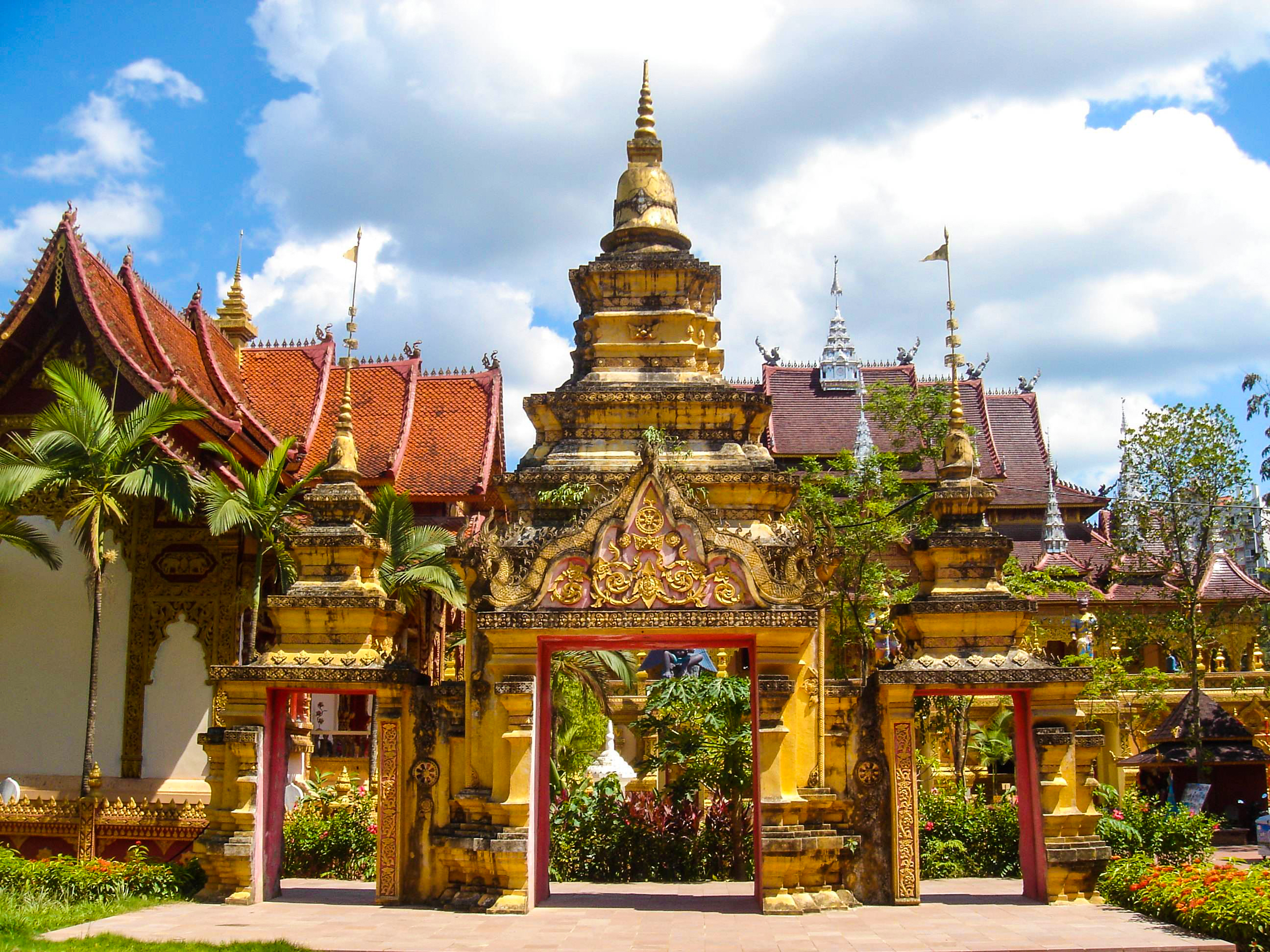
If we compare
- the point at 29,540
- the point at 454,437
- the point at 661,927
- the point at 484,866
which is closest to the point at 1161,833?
the point at 661,927

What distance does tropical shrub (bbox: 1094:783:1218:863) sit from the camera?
609 inches

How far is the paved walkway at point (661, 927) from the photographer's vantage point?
10477 mm

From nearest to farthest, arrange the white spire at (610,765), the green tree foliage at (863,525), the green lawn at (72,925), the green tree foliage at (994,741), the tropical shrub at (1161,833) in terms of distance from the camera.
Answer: the green lawn at (72,925)
the tropical shrub at (1161,833)
the white spire at (610,765)
the green tree foliage at (994,741)
the green tree foliage at (863,525)

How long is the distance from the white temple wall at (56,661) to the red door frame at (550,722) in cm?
996

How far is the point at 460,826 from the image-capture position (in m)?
13.1

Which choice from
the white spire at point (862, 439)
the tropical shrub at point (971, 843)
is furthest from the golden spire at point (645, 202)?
the white spire at point (862, 439)

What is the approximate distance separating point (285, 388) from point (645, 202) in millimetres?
14349

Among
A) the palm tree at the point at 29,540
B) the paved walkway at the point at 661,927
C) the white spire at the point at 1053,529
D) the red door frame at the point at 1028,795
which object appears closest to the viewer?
the paved walkway at the point at 661,927

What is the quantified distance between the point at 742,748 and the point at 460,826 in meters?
4.33

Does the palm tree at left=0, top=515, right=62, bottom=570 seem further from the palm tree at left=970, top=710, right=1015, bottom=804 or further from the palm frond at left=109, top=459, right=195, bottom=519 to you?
the palm tree at left=970, top=710, right=1015, bottom=804

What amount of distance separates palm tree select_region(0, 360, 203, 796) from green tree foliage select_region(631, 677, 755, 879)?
7.87 meters

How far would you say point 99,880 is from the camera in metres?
13.7

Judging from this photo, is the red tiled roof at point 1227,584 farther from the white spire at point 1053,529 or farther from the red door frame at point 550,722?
the red door frame at point 550,722

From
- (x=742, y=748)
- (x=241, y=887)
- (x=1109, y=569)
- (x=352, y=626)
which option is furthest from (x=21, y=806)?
(x=1109, y=569)
